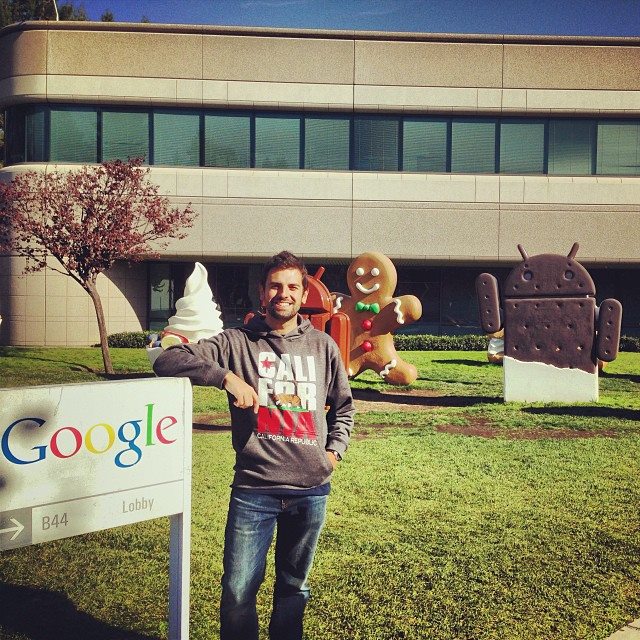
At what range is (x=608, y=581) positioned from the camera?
5156 mm

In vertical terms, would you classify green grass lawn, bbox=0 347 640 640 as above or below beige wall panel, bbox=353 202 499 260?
below

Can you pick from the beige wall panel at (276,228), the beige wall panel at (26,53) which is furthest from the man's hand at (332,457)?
the beige wall panel at (26,53)

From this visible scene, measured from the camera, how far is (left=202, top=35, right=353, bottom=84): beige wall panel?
24.5m

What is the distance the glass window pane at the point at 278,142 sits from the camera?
25.0m

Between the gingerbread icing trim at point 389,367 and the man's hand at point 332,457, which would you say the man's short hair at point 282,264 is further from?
the gingerbread icing trim at point 389,367

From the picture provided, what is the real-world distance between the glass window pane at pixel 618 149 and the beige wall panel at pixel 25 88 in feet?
56.9

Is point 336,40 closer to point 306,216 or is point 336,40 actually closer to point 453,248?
point 306,216

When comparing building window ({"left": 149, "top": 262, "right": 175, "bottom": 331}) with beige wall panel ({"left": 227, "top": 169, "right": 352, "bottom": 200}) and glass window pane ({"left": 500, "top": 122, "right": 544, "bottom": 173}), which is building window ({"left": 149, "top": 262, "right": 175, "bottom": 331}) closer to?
beige wall panel ({"left": 227, "top": 169, "right": 352, "bottom": 200})

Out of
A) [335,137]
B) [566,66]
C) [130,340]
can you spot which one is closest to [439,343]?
[335,137]

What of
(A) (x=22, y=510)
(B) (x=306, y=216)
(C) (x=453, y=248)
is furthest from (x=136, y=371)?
(A) (x=22, y=510)

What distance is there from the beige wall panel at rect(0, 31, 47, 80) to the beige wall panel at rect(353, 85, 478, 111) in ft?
31.4

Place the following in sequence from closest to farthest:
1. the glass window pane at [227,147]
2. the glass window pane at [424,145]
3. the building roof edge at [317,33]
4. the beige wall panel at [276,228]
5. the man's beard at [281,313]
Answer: the man's beard at [281,313]
the building roof edge at [317,33]
the beige wall panel at [276,228]
the glass window pane at [227,147]
the glass window pane at [424,145]

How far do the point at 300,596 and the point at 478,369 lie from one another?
1610 cm

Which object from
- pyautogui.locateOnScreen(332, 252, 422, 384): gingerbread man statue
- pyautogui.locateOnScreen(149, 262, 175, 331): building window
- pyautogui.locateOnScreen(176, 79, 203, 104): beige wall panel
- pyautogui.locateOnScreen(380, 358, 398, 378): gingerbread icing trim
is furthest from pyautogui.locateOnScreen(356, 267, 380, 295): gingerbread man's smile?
pyautogui.locateOnScreen(149, 262, 175, 331): building window
